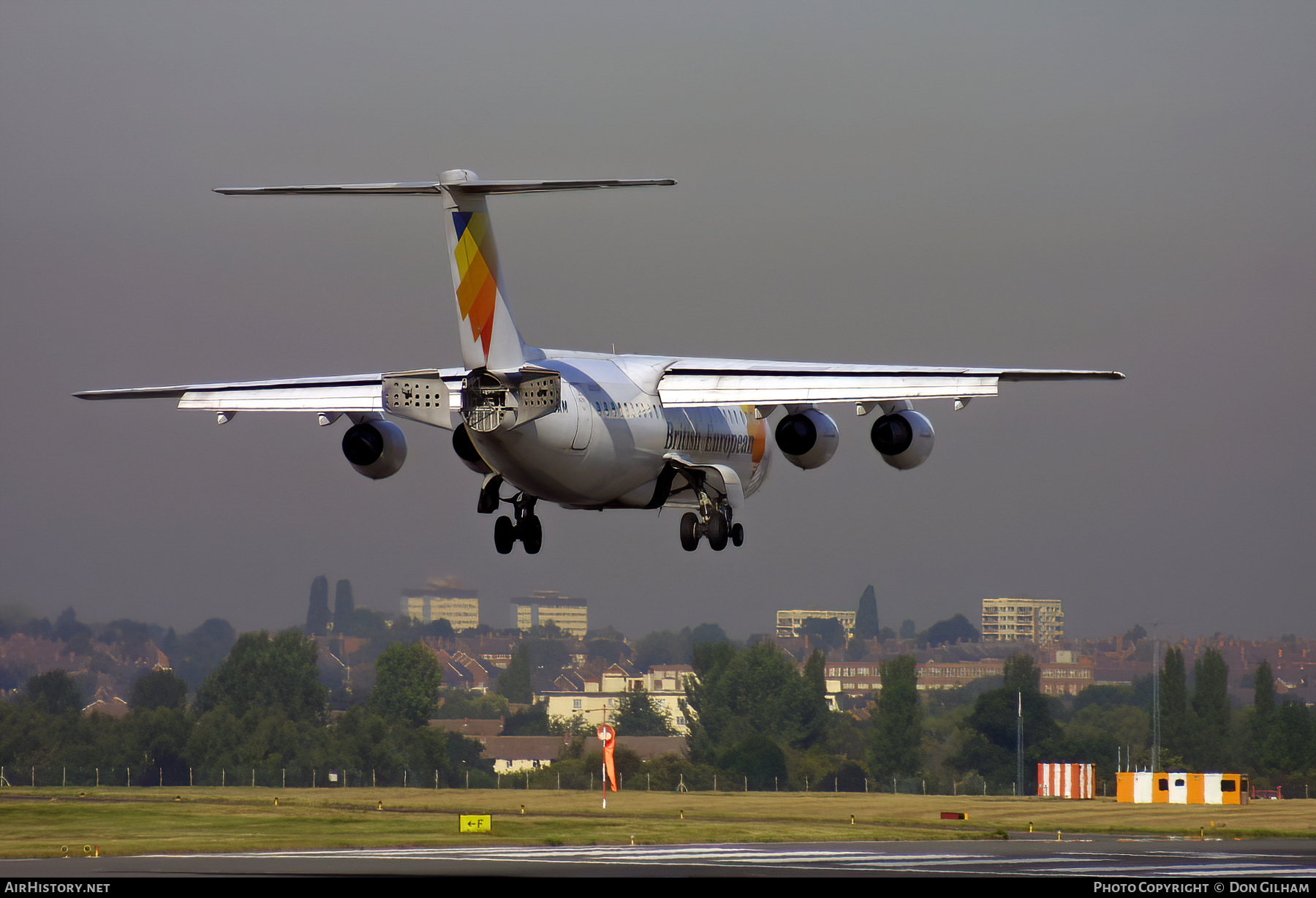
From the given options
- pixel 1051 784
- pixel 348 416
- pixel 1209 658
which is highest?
pixel 348 416

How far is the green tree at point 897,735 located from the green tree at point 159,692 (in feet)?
167

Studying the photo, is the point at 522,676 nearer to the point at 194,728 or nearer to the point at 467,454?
the point at 194,728

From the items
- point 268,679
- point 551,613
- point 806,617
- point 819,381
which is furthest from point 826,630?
point 819,381

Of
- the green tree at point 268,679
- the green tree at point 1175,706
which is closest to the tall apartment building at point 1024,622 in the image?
the green tree at point 1175,706

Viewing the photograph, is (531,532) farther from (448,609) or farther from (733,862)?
(448,609)

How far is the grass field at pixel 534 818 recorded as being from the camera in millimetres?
62844

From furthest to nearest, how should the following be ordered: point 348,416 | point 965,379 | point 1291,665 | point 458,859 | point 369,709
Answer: point 1291,665 < point 369,709 < point 458,859 < point 348,416 < point 965,379

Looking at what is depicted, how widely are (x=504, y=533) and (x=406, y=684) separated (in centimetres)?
8839

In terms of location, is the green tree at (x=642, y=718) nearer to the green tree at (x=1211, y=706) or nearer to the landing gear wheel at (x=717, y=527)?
the green tree at (x=1211, y=706)

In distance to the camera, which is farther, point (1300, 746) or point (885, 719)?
point (885, 719)
